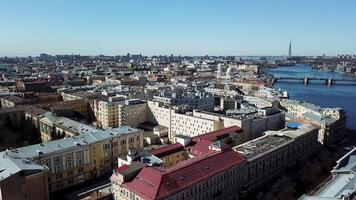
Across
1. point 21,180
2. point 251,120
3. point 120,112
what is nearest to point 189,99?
point 120,112

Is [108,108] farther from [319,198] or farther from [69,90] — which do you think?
[319,198]

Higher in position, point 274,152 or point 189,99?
point 189,99

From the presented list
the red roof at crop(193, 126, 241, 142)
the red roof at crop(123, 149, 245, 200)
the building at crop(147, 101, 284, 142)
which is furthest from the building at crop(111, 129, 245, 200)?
the building at crop(147, 101, 284, 142)

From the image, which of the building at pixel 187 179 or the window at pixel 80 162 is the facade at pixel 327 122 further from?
the window at pixel 80 162

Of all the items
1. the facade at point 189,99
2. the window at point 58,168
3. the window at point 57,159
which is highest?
the facade at point 189,99

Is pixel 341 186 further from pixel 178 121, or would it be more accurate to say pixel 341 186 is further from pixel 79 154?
pixel 178 121

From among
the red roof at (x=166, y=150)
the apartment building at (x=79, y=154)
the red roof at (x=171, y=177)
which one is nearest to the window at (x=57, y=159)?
the apartment building at (x=79, y=154)
